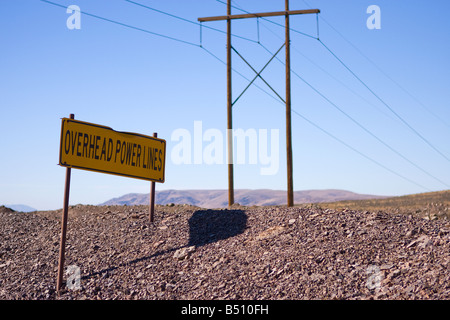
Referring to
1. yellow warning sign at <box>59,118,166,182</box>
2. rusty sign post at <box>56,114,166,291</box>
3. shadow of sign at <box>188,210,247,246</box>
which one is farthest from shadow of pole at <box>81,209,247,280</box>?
yellow warning sign at <box>59,118,166,182</box>

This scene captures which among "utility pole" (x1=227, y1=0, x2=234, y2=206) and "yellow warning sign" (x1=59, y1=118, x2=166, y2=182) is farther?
"utility pole" (x1=227, y1=0, x2=234, y2=206)

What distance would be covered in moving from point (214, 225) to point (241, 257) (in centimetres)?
327

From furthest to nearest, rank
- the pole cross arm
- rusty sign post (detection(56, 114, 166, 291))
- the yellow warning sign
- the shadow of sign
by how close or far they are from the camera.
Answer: the pole cross arm
the shadow of sign
the yellow warning sign
rusty sign post (detection(56, 114, 166, 291))

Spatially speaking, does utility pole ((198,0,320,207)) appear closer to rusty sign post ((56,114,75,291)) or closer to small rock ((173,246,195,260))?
small rock ((173,246,195,260))

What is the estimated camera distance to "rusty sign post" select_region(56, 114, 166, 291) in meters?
14.2

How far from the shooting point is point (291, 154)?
22.6 meters

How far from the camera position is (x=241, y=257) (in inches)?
528

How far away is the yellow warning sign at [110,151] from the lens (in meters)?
14.5

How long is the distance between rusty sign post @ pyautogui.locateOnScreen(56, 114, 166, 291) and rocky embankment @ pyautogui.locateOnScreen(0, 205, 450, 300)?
1.35 m

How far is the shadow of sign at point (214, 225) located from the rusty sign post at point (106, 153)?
191 cm

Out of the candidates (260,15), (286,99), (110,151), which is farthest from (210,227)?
(260,15)

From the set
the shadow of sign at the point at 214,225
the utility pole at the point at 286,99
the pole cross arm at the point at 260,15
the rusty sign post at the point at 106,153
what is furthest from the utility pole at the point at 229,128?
the rusty sign post at the point at 106,153
